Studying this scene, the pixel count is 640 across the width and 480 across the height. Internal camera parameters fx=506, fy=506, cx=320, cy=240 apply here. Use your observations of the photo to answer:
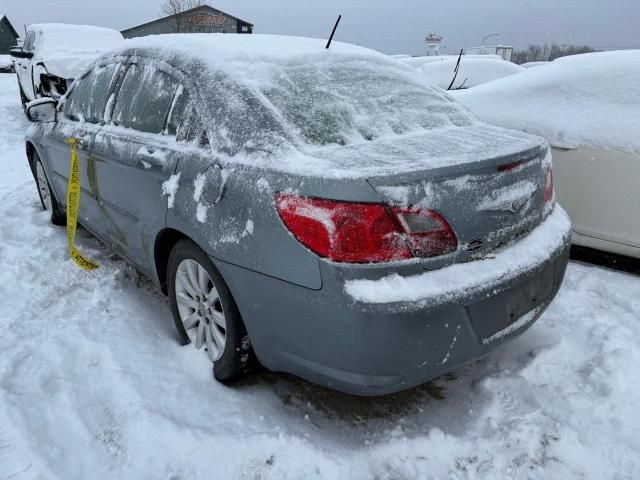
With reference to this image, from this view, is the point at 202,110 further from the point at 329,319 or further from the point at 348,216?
the point at 329,319

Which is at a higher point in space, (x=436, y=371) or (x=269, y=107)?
(x=269, y=107)

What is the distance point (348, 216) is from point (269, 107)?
72 centimetres

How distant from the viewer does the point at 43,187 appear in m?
4.63

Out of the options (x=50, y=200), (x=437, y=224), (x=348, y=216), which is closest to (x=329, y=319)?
(x=348, y=216)

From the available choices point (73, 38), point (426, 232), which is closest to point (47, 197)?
point (426, 232)

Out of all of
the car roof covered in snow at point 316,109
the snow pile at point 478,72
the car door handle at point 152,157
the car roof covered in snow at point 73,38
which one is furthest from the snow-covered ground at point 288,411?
the car roof covered in snow at point 73,38

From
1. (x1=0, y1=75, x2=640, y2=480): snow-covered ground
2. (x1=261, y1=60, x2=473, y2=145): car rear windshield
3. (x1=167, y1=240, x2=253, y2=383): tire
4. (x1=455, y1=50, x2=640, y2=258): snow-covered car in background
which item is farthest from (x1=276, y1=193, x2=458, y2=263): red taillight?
(x1=455, y1=50, x2=640, y2=258): snow-covered car in background

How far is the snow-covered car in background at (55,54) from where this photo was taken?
30.1 feet

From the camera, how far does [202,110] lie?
231cm

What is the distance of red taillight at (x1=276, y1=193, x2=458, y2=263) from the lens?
Result: 5.68 ft

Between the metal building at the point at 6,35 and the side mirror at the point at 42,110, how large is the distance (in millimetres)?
50475

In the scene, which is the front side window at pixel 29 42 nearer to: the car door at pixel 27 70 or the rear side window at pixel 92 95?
the car door at pixel 27 70

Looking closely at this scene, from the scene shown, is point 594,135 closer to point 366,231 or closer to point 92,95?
point 366,231

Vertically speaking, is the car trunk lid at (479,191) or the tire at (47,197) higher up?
the car trunk lid at (479,191)
